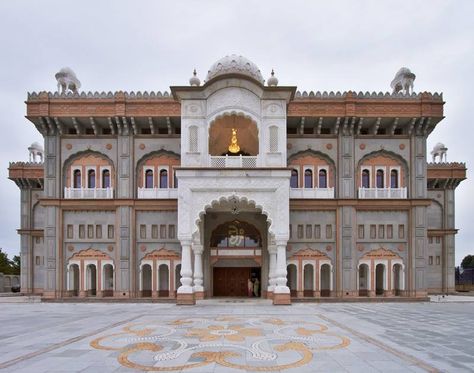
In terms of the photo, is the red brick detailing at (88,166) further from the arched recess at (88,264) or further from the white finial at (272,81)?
the white finial at (272,81)

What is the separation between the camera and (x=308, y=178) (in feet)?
96.2

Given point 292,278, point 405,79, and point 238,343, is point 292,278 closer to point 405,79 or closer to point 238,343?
point 405,79

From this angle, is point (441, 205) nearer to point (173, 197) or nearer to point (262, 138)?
point (262, 138)

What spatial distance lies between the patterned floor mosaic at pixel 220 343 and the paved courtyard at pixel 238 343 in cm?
2

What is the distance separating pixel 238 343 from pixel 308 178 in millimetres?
19275

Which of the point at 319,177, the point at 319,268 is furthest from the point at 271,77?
the point at 319,268

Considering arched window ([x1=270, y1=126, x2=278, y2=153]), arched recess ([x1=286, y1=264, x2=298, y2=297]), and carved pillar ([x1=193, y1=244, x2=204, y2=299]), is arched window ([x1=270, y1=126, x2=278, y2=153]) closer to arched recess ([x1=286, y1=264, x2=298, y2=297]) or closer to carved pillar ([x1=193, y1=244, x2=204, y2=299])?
carved pillar ([x1=193, y1=244, x2=204, y2=299])

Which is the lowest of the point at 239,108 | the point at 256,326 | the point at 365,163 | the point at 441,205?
the point at 256,326

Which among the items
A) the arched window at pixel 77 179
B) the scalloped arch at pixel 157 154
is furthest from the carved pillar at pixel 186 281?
the arched window at pixel 77 179

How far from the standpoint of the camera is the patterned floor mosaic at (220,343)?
9.34 metres

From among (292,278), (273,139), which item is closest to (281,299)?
(292,278)

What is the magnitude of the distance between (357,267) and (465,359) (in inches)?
742

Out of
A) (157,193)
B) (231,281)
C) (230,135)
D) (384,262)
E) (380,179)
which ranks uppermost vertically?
(230,135)

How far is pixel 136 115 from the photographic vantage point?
93.5 feet
